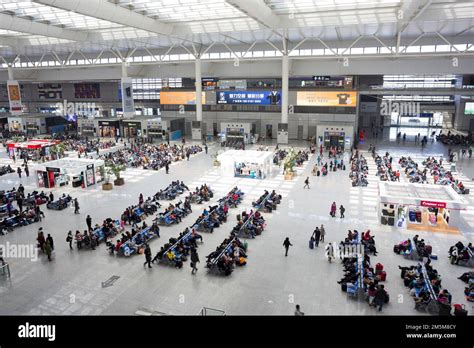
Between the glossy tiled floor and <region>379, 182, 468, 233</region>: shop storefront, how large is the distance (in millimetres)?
792

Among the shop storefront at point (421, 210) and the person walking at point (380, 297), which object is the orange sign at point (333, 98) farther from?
the person walking at point (380, 297)

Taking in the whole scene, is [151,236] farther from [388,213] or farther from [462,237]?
[462,237]

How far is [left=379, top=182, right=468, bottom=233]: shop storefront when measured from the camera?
62.7 ft

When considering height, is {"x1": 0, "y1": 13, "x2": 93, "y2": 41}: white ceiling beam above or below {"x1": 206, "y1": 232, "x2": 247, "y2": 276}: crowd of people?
above

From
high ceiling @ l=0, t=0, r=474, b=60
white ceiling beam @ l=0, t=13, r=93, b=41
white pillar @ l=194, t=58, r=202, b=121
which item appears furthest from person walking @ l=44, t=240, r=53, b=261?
white pillar @ l=194, t=58, r=202, b=121

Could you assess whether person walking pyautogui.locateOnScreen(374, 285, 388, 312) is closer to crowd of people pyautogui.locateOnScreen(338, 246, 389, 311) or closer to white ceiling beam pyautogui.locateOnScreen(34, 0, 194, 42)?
crowd of people pyautogui.locateOnScreen(338, 246, 389, 311)

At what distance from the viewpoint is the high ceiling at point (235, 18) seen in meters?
25.6

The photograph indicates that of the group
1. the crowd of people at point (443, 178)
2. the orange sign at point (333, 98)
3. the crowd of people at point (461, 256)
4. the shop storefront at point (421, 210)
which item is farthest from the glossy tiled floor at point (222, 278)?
the orange sign at point (333, 98)

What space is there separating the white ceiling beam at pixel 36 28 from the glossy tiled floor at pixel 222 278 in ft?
50.8

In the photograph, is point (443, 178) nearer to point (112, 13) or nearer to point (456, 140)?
point (456, 140)

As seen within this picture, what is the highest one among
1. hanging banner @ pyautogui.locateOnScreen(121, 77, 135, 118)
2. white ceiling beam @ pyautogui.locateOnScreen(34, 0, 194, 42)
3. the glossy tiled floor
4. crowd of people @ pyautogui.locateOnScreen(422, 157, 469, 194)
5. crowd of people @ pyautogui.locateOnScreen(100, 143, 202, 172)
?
white ceiling beam @ pyautogui.locateOnScreen(34, 0, 194, 42)

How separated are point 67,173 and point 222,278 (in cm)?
1766
